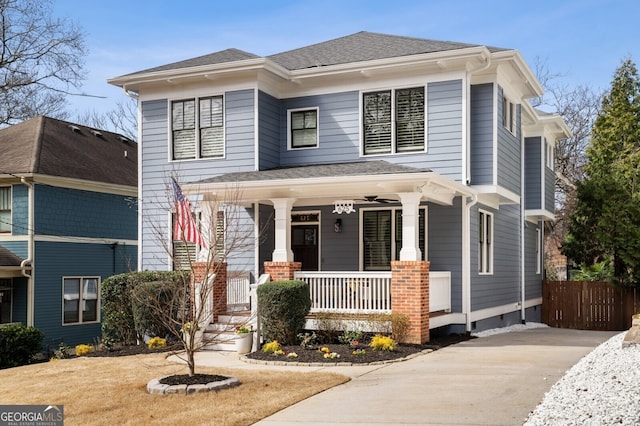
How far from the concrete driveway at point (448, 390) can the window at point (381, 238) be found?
374cm

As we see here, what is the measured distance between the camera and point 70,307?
23.4 m

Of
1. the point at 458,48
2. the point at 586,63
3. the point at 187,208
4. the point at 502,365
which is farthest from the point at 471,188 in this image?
the point at 586,63

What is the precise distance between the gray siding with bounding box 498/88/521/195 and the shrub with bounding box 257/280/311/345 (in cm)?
617

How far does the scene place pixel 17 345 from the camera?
1880 centimetres

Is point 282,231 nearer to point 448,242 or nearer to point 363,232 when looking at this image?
point 363,232

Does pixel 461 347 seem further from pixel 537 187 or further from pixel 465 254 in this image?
pixel 537 187

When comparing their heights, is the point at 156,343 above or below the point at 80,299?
below

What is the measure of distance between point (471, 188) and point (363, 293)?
3.68 meters

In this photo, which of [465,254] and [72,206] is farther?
[72,206]

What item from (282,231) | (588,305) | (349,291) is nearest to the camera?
(349,291)

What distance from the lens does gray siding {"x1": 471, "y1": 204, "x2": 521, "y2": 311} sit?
17.3m

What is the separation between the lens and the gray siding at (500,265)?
17281mm

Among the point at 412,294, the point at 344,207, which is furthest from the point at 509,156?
the point at 412,294

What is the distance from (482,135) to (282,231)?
5.30 m
